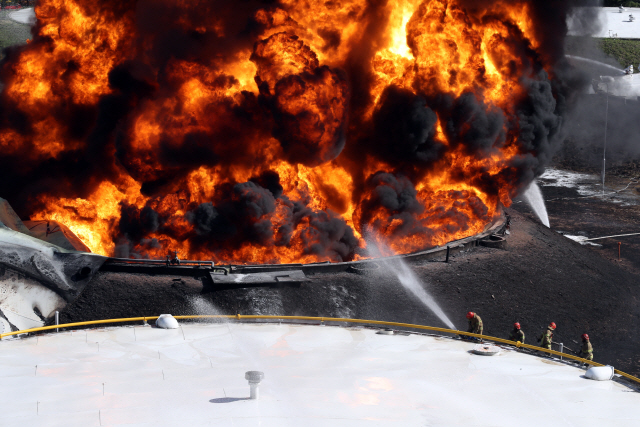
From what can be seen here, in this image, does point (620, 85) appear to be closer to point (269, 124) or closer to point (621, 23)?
point (621, 23)

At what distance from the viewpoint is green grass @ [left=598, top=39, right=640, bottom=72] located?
8244 cm

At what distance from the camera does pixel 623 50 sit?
278 feet

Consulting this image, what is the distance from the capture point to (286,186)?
106ft

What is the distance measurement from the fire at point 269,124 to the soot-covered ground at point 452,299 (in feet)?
13.0

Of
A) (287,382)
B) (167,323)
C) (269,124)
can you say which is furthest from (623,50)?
(287,382)

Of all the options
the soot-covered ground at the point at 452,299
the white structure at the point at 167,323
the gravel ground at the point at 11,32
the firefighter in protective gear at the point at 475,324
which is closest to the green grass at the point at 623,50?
the soot-covered ground at the point at 452,299

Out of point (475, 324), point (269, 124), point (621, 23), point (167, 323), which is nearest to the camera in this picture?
point (167, 323)

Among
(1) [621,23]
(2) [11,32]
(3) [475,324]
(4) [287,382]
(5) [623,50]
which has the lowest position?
(3) [475,324]

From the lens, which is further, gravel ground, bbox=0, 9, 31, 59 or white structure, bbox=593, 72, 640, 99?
gravel ground, bbox=0, 9, 31, 59

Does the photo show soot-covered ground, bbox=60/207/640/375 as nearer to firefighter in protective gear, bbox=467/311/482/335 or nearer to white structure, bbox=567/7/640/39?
firefighter in protective gear, bbox=467/311/482/335

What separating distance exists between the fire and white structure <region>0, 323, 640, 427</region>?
Answer: 13.7 meters

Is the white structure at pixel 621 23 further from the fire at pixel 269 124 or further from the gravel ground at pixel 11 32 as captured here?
the gravel ground at pixel 11 32

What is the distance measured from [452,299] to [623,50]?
6963 cm

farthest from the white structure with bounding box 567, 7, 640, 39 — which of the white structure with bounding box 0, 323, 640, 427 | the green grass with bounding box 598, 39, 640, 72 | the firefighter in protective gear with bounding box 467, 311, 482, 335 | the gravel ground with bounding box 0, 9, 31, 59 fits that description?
the white structure with bounding box 0, 323, 640, 427
